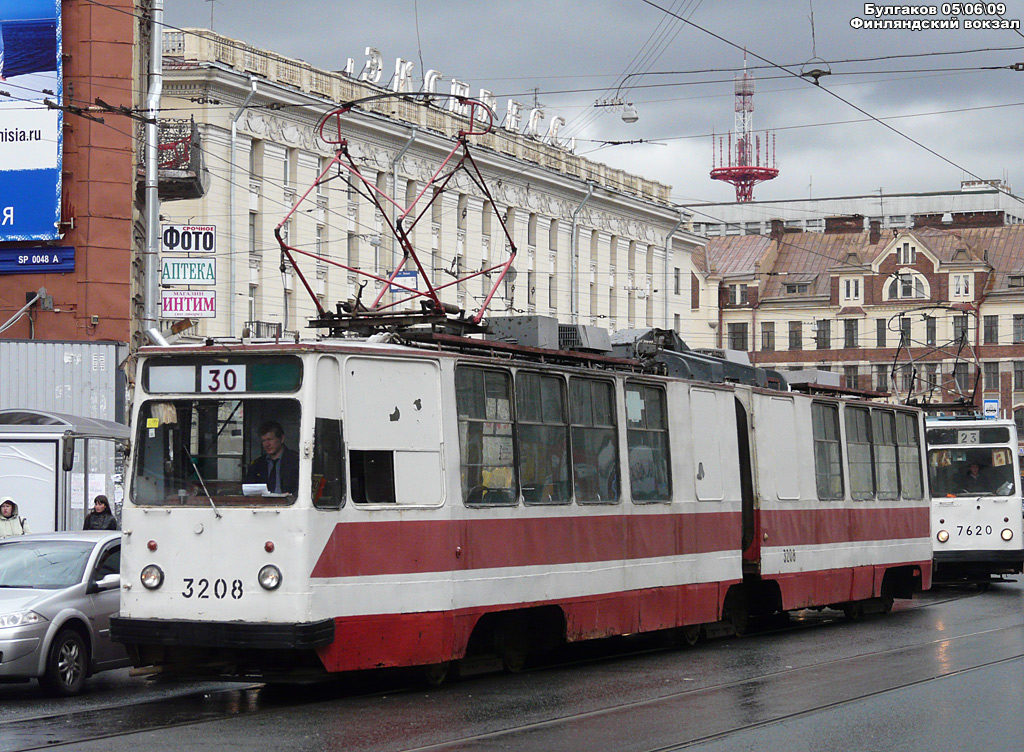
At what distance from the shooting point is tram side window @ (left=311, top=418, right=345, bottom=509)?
11.8 metres

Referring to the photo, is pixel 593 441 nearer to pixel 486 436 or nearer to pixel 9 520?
pixel 486 436

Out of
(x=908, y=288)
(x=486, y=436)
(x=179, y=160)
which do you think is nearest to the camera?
(x=486, y=436)

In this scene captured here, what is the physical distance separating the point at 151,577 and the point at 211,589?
517mm

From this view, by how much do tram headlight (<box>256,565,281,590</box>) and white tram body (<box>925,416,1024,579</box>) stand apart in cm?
1764

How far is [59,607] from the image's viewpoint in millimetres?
13484

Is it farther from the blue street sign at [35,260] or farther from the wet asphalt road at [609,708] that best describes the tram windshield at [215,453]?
the blue street sign at [35,260]

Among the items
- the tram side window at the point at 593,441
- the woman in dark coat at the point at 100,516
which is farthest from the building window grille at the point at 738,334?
the tram side window at the point at 593,441

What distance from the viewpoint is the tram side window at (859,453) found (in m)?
20.8

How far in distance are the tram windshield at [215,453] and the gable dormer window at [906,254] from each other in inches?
3111

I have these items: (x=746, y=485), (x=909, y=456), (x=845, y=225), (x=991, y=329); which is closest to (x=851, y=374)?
(x=991, y=329)

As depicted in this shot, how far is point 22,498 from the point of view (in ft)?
76.3

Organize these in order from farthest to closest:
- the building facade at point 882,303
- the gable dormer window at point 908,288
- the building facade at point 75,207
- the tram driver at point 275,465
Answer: the gable dormer window at point 908,288, the building facade at point 882,303, the building facade at point 75,207, the tram driver at point 275,465

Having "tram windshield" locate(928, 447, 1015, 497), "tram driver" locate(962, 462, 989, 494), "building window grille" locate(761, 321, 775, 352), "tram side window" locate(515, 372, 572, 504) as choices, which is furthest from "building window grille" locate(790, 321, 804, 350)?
"tram side window" locate(515, 372, 572, 504)

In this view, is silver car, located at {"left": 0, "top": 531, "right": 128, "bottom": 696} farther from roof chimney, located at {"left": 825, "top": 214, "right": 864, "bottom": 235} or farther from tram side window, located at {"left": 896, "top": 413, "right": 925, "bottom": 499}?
roof chimney, located at {"left": 825, "top": 214, "right": 864, "bottom": 235}
